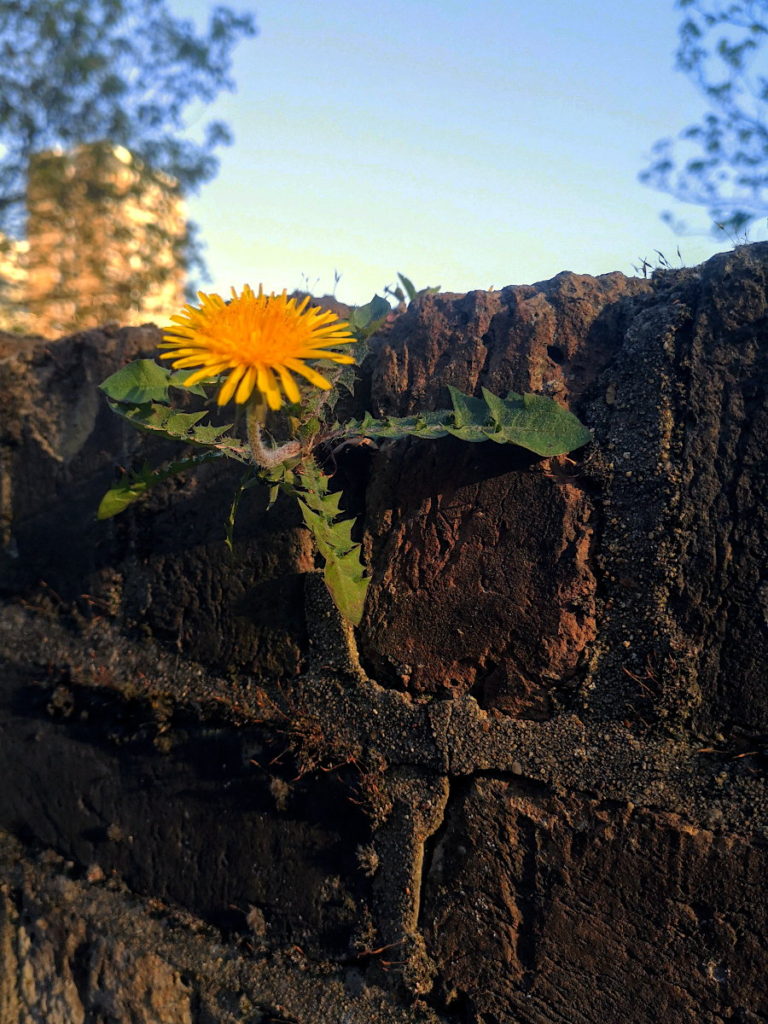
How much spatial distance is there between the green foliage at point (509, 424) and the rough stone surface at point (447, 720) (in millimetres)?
64

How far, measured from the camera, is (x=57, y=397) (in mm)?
2312

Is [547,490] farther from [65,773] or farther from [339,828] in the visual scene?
[65,773]

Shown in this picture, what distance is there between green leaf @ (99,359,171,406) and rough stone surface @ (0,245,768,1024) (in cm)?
34

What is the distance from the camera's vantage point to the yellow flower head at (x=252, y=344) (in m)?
1.40

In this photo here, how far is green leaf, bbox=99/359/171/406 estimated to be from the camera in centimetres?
164

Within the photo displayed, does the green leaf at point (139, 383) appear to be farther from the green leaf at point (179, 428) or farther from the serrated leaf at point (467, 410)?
the serrated leaf at point (467, 410)

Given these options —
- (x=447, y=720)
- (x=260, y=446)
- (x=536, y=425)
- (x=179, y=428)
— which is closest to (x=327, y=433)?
(x=260, y=446)

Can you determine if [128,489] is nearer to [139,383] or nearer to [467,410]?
[139,383]

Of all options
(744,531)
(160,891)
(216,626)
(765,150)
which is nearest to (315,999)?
(160,891)

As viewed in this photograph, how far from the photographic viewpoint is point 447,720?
1.56 meters

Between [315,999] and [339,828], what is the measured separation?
0.32 metres

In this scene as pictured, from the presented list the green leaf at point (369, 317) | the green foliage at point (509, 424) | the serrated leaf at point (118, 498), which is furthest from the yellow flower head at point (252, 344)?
the serrated leaf at point (118, 498)

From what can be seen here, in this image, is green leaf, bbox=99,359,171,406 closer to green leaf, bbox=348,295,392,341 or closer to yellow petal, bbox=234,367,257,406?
yellow petal, bbox=234,367,257,406

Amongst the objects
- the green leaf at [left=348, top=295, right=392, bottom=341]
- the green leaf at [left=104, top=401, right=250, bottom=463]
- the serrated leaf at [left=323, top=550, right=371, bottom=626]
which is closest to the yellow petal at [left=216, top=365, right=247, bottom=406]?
the green leaf at [left=104, top=401, right=250, bottom=463]
